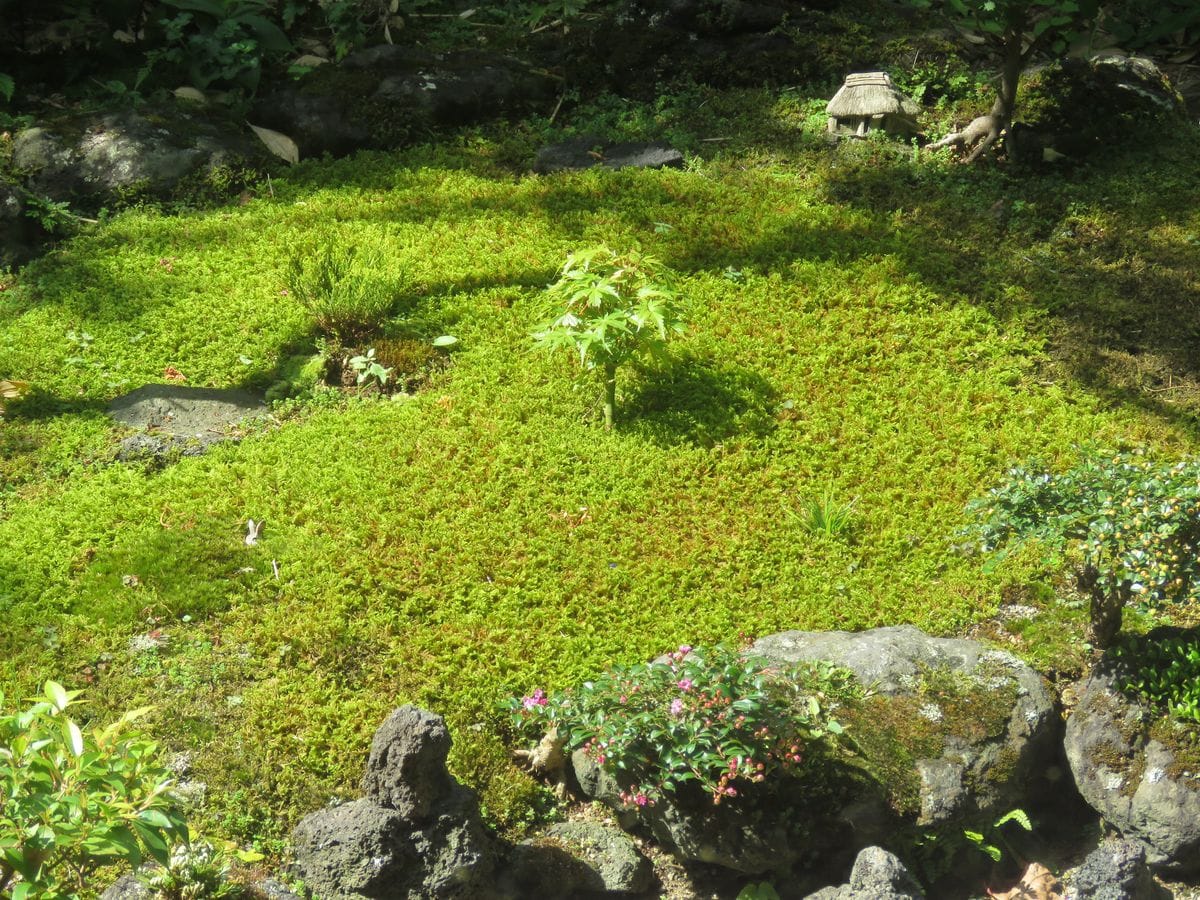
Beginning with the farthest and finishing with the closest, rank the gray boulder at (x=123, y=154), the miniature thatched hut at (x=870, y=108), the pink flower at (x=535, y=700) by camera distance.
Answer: the miniature thatched hut at (x=870, y=108) → the gray boulder at (x=123, y=154) → the pink flower at (x=535, y=700)

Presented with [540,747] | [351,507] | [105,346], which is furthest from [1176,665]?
[105,346]

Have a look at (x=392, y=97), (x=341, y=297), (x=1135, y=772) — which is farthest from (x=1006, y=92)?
(x=1135, y=772)

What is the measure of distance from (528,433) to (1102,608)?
9.53 feet

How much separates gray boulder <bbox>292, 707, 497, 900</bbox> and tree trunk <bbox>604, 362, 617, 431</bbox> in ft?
7.64

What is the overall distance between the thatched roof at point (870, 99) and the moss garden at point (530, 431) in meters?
0.31

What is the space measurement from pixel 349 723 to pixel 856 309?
3966 millimetres

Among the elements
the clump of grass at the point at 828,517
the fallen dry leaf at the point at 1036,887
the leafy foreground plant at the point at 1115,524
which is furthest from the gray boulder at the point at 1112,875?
the clump of grass at the point at 828,517

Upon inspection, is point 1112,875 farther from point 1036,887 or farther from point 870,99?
point 870,99

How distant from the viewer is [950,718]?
191 inches

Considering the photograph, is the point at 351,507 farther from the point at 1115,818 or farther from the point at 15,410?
the point at 1115,818

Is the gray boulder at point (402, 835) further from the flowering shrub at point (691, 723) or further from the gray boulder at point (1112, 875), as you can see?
the gray boulder at point (1112, 875)

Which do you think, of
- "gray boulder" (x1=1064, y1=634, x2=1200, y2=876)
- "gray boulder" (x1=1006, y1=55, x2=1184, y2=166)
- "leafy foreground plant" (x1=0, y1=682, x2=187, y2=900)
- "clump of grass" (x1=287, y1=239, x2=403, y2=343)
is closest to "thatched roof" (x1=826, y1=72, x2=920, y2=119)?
"gray boulder" (x1=1006, y1=55, x2=1184, y2=166)

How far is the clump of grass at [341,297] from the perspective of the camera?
6.70m

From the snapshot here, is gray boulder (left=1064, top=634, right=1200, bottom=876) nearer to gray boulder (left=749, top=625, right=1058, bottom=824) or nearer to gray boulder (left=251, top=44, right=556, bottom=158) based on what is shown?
gray boulder (left=749, top=625, right=1058, bottom=824)
